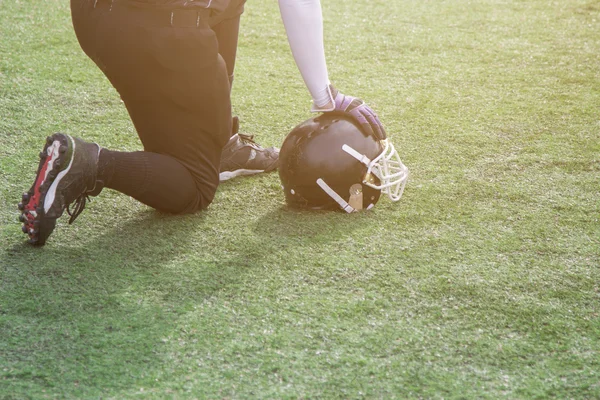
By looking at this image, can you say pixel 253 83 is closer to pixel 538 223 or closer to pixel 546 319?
pixel 538 223

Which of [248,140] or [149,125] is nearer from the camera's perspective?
[149,125]

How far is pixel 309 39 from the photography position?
279 cm

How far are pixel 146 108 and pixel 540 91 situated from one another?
8.27ft

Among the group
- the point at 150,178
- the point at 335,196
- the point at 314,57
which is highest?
the point at 314,57

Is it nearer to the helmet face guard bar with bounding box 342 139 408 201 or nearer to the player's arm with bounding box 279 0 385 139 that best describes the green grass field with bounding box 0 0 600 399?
the helmet face guard bar with bounding box 342 139 408 201

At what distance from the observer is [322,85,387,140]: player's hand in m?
2.94

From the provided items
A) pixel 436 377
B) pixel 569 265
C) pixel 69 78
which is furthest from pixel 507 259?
pixel 69 78

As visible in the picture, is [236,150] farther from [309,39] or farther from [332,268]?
[332,268]

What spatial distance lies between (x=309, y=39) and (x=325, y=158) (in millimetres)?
437

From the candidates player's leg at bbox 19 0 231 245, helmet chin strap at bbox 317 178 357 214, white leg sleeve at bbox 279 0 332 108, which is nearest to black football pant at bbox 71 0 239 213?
player's leg at bbox 19 0 231 245

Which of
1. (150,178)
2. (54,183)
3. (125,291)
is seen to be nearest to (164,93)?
(150,178)

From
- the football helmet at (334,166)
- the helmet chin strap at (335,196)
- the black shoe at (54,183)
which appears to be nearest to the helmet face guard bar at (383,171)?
the football helmet at (334,166)

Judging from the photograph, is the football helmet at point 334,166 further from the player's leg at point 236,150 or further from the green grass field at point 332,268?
the player's leg at point 236,150

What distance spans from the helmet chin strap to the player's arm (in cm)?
27
